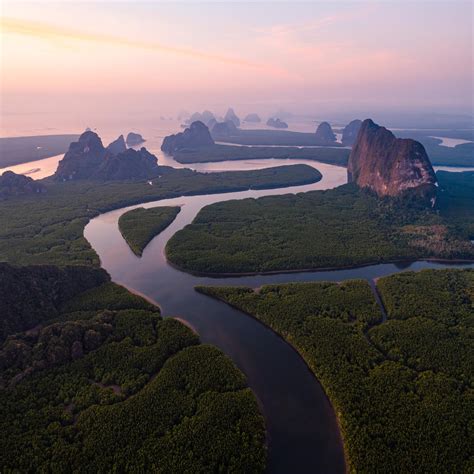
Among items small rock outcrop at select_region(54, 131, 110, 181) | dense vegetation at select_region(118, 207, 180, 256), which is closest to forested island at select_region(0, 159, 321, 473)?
dense vegetation at select_region(118, 207, 180, 256)

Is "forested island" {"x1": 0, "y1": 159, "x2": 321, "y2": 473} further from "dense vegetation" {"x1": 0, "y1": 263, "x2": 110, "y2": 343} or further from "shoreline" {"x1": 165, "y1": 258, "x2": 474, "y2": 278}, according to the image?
"shoreline" {"x1": 165, "y1": 258, "x2": 474, "y2": 278}

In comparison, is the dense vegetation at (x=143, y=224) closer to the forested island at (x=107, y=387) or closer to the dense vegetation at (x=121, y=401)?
the forested island at (x=107, y=387)

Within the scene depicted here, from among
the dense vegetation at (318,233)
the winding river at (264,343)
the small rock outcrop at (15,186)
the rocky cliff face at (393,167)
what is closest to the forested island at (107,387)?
the winding river at (264,343)

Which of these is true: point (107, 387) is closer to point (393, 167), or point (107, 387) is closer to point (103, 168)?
point (393, 167)

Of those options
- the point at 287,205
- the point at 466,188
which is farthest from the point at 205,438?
the point at 466,188

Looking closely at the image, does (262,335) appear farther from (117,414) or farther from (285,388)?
(117,414)

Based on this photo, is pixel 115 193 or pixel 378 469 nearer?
pixel 378 469

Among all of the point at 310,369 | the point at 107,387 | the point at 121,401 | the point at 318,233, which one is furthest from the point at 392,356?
the point at 318,233
